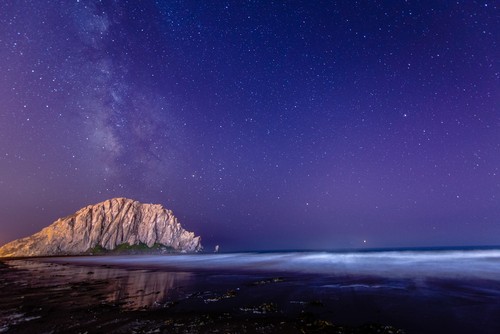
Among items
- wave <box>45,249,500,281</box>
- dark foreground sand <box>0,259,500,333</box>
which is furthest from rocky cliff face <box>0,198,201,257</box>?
dark foreground sand <box>0,259,500,333</box>

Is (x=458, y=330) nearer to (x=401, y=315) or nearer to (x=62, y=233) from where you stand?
(x=401, y=315)

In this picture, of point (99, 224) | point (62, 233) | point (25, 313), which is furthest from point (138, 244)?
point (25, 313)

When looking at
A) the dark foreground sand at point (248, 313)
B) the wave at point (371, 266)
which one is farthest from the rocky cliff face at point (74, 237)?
the dark foreground sand at point (248, 313)

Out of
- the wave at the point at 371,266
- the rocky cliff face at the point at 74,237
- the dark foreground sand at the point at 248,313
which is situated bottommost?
the wave at the point at 371,266

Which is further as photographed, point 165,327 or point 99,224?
point 99,224

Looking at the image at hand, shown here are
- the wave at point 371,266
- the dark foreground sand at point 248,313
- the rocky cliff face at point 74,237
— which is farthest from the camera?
the rocky cliff face at point 74,237

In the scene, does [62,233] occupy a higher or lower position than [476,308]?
higher

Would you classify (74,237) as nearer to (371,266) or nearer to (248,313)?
(371,266)

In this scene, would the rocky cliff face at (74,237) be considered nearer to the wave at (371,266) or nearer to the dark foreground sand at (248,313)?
the wave at (371,266)

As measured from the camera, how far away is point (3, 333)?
854cm

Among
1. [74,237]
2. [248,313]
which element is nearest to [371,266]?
[248,313]

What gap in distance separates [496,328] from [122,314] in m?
14.1

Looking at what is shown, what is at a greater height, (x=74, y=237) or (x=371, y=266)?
(x=74, y=237)

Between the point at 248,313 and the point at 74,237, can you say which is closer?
the point at 248,313
